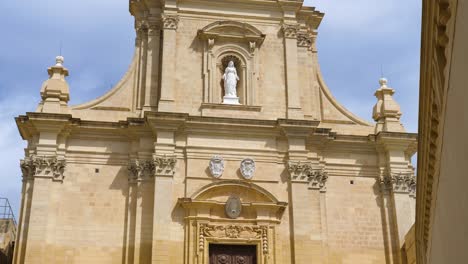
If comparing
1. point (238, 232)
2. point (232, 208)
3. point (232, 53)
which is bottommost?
point (238, 232)

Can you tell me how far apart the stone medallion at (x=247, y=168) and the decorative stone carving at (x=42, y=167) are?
18.3 feet

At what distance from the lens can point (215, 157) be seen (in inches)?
792

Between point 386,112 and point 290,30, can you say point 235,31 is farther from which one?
point 386,112

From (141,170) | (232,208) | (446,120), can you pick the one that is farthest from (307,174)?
(446,120)

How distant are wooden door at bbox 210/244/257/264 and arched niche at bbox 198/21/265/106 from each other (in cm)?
491

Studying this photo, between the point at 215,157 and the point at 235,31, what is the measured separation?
4.81 meters

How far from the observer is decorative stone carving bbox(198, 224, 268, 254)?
19.1 metres

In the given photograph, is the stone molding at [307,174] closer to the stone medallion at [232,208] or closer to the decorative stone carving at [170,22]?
the stone medallion at [232,208]

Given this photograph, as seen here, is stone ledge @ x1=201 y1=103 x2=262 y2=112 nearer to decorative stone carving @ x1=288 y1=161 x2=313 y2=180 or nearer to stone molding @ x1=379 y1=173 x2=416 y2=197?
decorative stone carving @ x1=288 y1=161 x2=313 y2=180

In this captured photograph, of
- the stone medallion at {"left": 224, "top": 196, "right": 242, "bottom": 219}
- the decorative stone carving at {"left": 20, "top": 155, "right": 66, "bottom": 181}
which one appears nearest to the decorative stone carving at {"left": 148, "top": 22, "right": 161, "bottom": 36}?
the decorative stone carving at {"left": 20, "top": 155, "right": 66, "bottom": 181}

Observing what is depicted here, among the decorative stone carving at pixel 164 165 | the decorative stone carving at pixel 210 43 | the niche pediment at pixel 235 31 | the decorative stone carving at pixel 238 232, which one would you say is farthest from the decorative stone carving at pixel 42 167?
the niche pediment at pixel 235 31

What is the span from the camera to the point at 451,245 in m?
8.45

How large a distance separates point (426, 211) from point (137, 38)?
13.8 m

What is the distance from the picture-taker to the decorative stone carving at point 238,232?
1912cm
